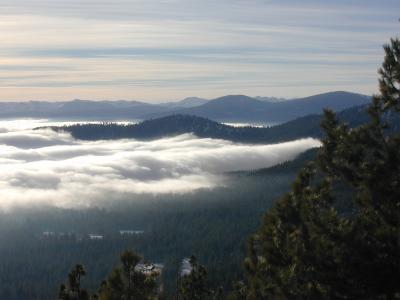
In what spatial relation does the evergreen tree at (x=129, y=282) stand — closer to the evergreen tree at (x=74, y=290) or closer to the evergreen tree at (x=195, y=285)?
the evergreen tree at (x=74, y=290)

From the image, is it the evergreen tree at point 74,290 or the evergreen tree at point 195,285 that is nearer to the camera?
the evergreen tree at point 74,290

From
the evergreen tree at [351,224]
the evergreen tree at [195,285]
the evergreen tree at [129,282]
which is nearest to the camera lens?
the evergreen tree at [351,224]

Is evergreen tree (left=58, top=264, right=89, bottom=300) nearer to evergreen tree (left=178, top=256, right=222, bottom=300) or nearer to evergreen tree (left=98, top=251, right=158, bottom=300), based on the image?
evergreen tree (left=98, top=251, right=158, bottom=300)

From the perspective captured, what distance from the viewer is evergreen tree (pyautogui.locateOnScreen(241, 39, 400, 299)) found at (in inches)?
1090

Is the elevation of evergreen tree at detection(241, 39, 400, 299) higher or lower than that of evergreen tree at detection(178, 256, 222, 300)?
higher

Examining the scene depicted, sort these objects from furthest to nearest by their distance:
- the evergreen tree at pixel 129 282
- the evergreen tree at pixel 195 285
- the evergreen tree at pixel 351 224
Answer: the evergreen tree at pixel 195 285 < the evergreen tree at pixel 129 282 < the evergreen tree at pixel 351 224

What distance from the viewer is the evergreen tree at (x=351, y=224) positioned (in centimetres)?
2770

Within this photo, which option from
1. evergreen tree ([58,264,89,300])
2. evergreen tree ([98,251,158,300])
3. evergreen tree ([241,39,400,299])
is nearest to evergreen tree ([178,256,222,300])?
evergreen tree ([241,39,400,299])

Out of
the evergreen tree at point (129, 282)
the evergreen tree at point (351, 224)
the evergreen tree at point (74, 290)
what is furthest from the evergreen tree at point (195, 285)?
the evergreen tree at point (74, 290)

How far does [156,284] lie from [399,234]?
11.6m

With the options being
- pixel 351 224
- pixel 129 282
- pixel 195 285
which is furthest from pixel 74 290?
pixel 195 285

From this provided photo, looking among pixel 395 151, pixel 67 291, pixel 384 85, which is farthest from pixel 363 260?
pixel 67 291

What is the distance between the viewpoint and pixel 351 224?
28.4 m

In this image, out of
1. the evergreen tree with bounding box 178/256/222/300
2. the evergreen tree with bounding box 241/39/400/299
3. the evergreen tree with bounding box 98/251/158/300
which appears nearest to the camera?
the evergreen tree with bounding box 241/39/400/299
